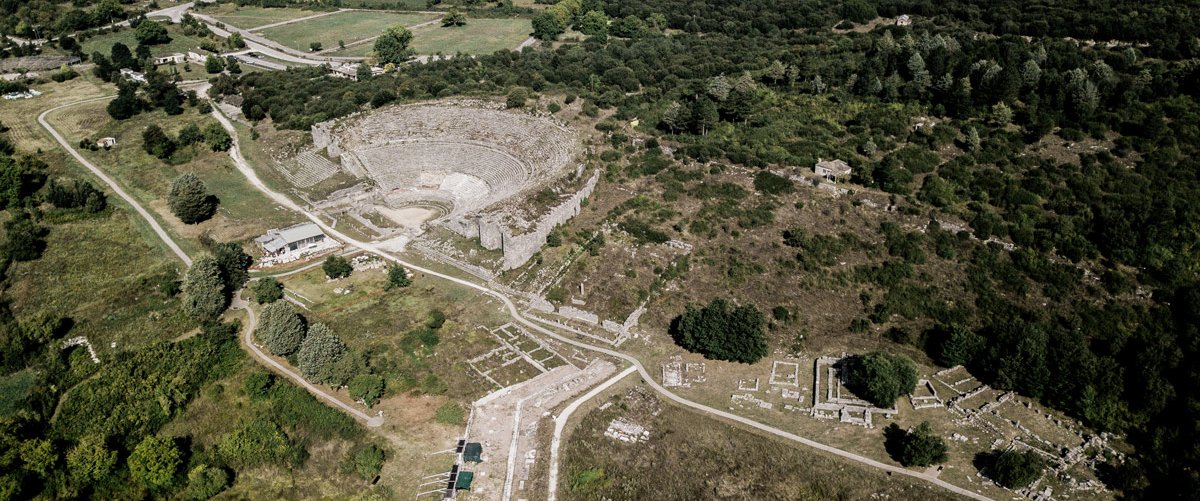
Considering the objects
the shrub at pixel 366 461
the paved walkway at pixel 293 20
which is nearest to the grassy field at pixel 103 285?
the shrub at pixel 366 461

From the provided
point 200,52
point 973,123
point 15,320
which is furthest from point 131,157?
point 973,123

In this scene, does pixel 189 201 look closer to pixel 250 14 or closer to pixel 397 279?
pixel 397 279

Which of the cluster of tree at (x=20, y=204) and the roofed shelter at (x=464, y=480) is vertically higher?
the roofed shelter at (x=464, y=480)

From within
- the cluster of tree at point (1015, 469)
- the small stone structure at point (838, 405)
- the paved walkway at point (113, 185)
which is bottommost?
the paved walkway at point (113, 185)

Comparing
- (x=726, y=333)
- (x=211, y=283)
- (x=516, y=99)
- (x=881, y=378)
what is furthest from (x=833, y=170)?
(x=211, y=283)

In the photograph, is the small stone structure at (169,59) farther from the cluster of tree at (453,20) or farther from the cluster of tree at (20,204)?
the cluster of tree at (453,20)

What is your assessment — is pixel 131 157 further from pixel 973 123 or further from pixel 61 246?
pixel 973 123
